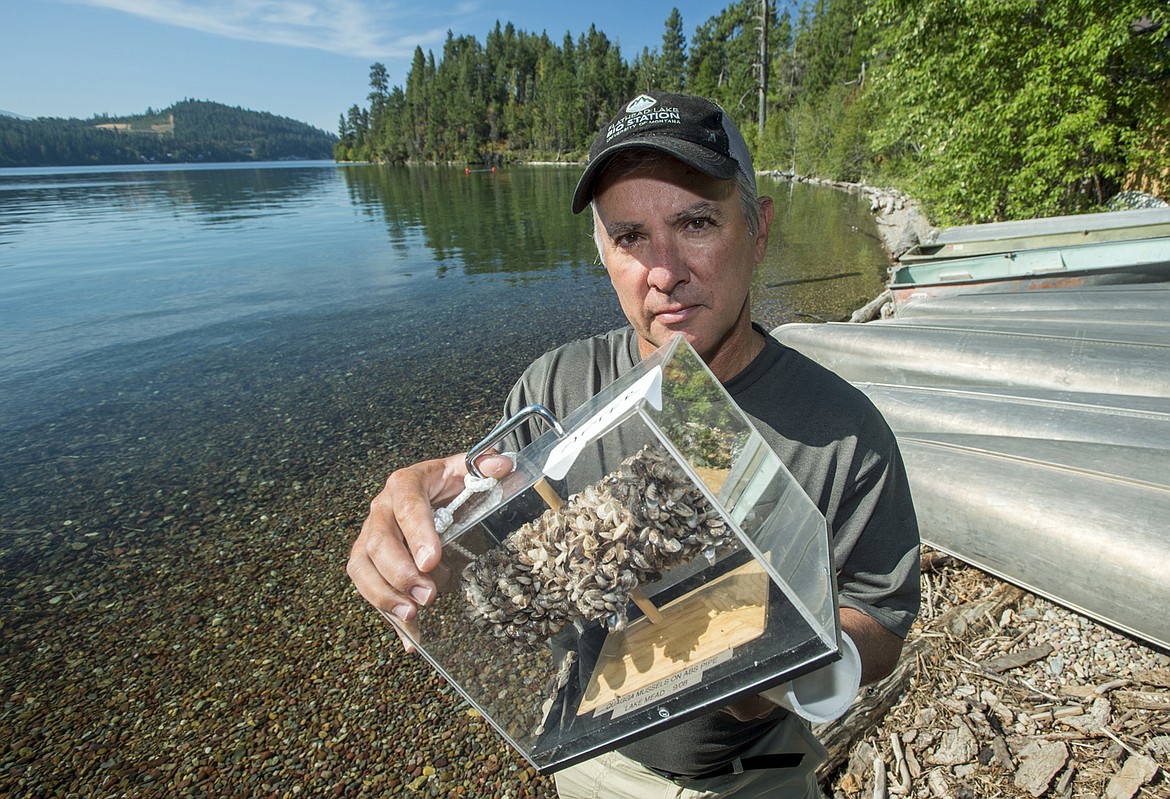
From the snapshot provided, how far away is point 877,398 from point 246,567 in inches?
334

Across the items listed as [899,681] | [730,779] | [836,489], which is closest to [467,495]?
[836,489]

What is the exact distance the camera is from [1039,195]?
1778 cm

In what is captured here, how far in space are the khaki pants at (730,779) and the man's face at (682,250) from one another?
171 centimetres

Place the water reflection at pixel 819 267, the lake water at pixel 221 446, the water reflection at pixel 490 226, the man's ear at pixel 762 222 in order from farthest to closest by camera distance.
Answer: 1. the water reflection at pixel 490 226
2. the water reflection at pixel 819 267
3. the lake water at pixel 221 446
4. the man's ear at pixel 762 222

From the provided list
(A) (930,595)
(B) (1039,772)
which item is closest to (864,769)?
(B) (1039,772)

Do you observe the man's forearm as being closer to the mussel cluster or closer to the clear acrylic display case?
the clear acrylic display case

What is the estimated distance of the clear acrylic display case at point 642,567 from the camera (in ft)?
5.04

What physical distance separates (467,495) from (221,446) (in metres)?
10.7

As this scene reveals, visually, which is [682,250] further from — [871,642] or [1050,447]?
[1050,447]

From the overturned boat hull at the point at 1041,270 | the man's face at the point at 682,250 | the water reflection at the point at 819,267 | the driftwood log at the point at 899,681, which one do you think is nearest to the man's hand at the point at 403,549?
the man's face at the point at 682,250

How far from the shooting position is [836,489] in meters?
2.19

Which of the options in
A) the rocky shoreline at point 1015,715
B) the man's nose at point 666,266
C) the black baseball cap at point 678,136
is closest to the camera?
→ the black baseball cap at point 678,136

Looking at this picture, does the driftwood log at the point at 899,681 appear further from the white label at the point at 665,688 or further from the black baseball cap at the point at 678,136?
the black baseball cap at the point at 678,136

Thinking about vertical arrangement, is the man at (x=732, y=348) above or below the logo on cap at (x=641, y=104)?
below
